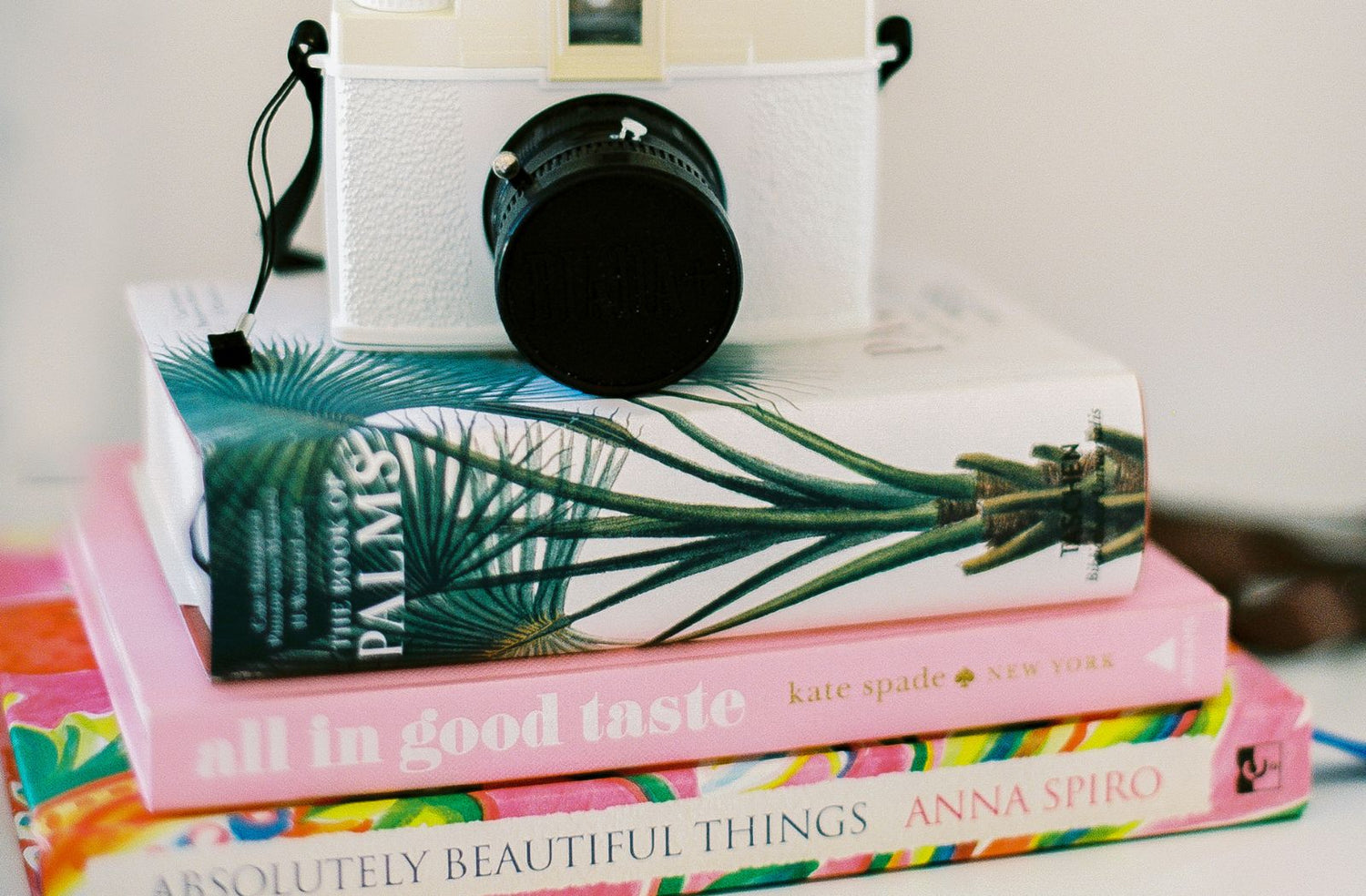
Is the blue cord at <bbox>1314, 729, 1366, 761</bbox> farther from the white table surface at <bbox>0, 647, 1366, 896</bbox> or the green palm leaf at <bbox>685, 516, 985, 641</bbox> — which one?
the green palm leaf at <bbox>685, 516, 985, 641</bbox>

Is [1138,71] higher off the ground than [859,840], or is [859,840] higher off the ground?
[1138,71]

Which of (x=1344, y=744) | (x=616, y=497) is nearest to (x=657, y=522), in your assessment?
(x=616, y=497)

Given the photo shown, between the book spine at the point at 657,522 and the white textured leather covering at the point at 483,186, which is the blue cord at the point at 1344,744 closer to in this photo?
the book spine at the point at 657,522

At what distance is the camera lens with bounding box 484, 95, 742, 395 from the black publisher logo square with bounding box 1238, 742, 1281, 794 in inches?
8.7

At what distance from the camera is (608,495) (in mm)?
425

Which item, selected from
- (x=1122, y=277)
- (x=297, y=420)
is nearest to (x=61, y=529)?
(x=297, y=420)

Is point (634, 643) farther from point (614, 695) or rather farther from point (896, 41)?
point (896, 41)

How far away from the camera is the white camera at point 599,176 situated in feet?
1.41

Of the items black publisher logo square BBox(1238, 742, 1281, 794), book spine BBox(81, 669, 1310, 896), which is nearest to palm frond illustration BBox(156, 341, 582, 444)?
book spine BBox(81, 669, 1310, 896)

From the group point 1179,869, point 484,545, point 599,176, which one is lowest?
point 1179,869

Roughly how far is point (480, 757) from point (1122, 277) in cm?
44

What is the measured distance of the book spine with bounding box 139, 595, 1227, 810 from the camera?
40cm

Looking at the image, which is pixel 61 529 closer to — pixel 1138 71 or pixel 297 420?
pixel 297 420

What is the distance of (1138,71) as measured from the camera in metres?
0.69
